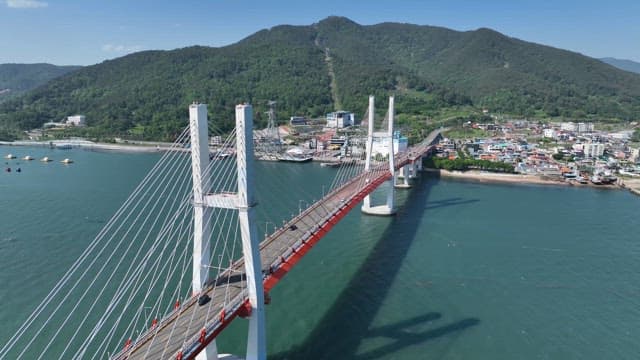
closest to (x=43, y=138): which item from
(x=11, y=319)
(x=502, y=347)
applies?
(x=11, y=319)

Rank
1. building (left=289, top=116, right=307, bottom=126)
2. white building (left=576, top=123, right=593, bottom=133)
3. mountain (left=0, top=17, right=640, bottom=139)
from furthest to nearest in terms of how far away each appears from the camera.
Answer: mountain (left=0, top=17, right=640, bottom=139), building (left=289, top=116, right=307, bottom=126), white building (left=576, top=123, right=593, bottom=133)

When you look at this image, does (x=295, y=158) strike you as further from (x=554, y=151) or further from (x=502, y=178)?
(x=554, y=151)

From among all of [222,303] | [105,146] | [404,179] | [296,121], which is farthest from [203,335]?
[296,121]

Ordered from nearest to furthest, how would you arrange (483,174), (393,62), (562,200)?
1. (562,200)
2. (483,174)
3. (393,62)

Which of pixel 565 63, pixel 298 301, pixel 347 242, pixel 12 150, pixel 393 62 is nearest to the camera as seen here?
pixel 298 301

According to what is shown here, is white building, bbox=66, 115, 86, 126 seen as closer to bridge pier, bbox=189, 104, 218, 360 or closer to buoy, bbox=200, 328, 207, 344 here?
bridge pier, bbox=189, 104, 218, 360

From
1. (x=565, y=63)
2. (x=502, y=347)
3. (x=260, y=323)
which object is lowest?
(x=502, y=347)

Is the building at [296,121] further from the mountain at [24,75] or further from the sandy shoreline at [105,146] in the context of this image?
the mountain at [24,75]

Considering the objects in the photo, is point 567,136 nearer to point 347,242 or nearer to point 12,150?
point 347,242

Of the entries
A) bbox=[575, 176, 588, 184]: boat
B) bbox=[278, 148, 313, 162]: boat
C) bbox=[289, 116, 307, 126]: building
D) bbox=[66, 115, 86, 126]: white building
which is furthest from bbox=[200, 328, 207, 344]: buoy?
bbox=[66, 115, 86, 126]: white building
